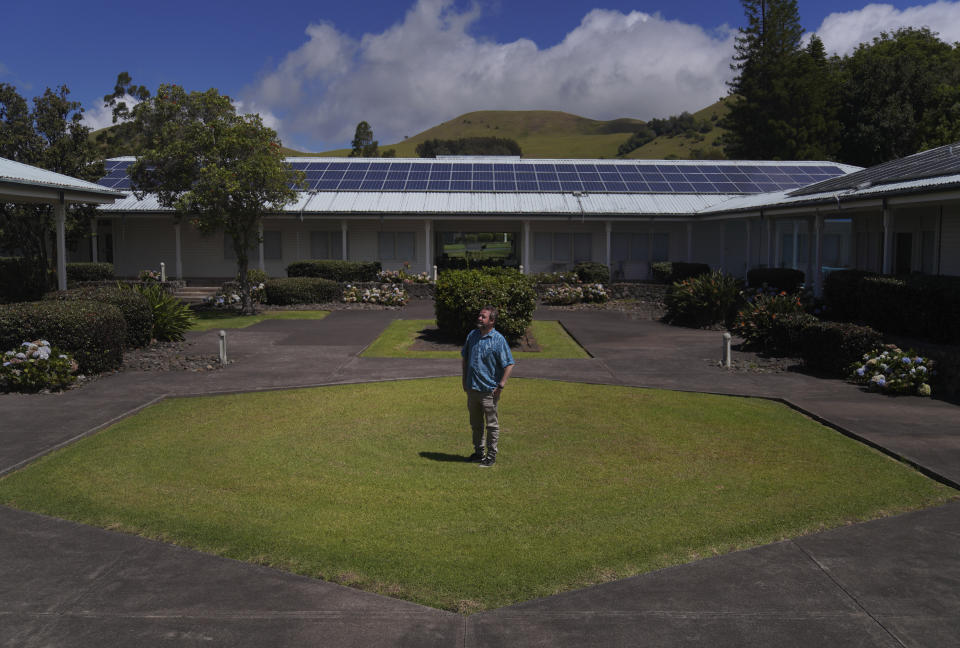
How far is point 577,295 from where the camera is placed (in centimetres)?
2608

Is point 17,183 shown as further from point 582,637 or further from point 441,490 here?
point 582,637

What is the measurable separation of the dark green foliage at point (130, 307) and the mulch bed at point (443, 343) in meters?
5.44

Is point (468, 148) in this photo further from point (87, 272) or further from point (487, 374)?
point (487, 374)

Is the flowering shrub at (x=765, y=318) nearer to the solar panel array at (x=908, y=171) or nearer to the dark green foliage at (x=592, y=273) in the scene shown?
the solar panel array at (x=908, y=171)

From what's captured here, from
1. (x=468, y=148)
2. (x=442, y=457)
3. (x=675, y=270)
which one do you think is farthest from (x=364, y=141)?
(x=442, y=457)

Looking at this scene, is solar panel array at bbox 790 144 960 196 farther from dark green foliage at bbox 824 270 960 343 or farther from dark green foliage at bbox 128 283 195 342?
dark green foliage at bbox 128 283 195 342

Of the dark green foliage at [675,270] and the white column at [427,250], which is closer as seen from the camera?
the dark green foliage at [675,270]

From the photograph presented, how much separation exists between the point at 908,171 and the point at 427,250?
17.6 m

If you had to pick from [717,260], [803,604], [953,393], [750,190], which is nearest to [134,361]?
[803,604]

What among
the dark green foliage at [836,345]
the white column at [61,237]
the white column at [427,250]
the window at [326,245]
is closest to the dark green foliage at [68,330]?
the white column at [61,237]

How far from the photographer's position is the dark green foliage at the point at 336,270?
27.7 m

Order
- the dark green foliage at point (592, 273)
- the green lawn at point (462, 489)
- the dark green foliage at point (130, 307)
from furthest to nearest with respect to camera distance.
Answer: the dark green foliage at point (592, 273) < the dark green foliage at point (130, 307) < the green lawn at point (462, 489)

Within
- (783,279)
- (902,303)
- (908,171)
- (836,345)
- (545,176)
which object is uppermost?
(545,176)

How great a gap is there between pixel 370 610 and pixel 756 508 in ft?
11.6
